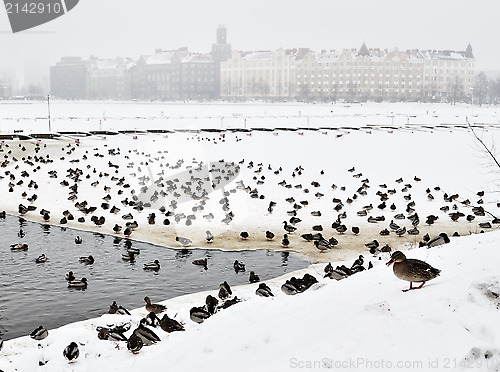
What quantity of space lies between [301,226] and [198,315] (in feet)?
35.1

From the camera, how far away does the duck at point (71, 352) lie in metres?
10.1

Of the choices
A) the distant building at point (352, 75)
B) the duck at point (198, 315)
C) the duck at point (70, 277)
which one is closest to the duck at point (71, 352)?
the duck at point (198, 315)

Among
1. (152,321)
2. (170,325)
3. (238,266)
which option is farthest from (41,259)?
(170,325)

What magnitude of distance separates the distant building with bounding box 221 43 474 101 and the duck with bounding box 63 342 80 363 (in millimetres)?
157832

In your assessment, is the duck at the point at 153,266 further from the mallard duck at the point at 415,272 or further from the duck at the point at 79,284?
the mallard duck at the point at 415,272

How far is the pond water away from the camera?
43.9ft

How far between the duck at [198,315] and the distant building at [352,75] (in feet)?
512

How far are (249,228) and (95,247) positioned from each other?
19.4 feet

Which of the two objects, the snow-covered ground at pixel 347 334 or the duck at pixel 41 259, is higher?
the snow-covered ground at pixel 347 334

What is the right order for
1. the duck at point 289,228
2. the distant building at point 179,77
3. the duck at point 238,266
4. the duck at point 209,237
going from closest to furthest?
1. the duck at point 238,266
2. the duck at point 209,237
3. the duck at point 289,228
4. the distant building at point 179,77

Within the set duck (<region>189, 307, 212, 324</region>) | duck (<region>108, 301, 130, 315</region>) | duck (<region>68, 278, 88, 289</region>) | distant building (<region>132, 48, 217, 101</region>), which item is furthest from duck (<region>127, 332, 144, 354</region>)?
distant building (<region>132, 48, 217, 101</region>)

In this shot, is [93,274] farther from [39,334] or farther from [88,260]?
[39,334]

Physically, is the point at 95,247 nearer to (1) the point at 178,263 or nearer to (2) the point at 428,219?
(1) the point at 178,263

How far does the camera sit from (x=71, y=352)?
10148 millimetres
